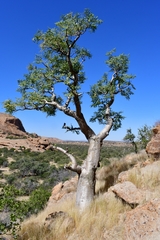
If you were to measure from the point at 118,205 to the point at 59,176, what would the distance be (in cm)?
1605

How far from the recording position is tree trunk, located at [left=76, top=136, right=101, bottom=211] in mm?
6973

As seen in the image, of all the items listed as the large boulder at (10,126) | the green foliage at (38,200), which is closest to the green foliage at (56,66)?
the green foliage at (38,200)

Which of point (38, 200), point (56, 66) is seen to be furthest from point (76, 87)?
point (38, 200)

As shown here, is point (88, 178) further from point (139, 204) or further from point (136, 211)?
point (136, 211)

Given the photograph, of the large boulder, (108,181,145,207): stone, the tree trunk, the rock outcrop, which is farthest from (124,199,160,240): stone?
the large boulder

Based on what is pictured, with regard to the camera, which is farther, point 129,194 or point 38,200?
point 38,200

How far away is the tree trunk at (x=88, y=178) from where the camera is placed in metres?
6.97

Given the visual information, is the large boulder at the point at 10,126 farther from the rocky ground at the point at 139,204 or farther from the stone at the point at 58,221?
the stone at the point at 58,221

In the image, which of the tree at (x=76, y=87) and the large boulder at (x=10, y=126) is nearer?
the tree at (x=76, y=87)

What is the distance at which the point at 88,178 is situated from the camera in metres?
7.30

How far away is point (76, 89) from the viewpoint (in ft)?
25.5

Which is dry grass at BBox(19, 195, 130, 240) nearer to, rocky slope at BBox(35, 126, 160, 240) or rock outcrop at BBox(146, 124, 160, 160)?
rocky slope at BBox(35, 126, 160, 240)

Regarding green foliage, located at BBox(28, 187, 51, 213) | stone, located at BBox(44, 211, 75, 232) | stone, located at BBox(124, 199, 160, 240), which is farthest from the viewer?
green foliage, located at BBox(28, 187, 51, 213)

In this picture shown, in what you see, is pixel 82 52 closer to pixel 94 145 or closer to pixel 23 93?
pixel 23 93
